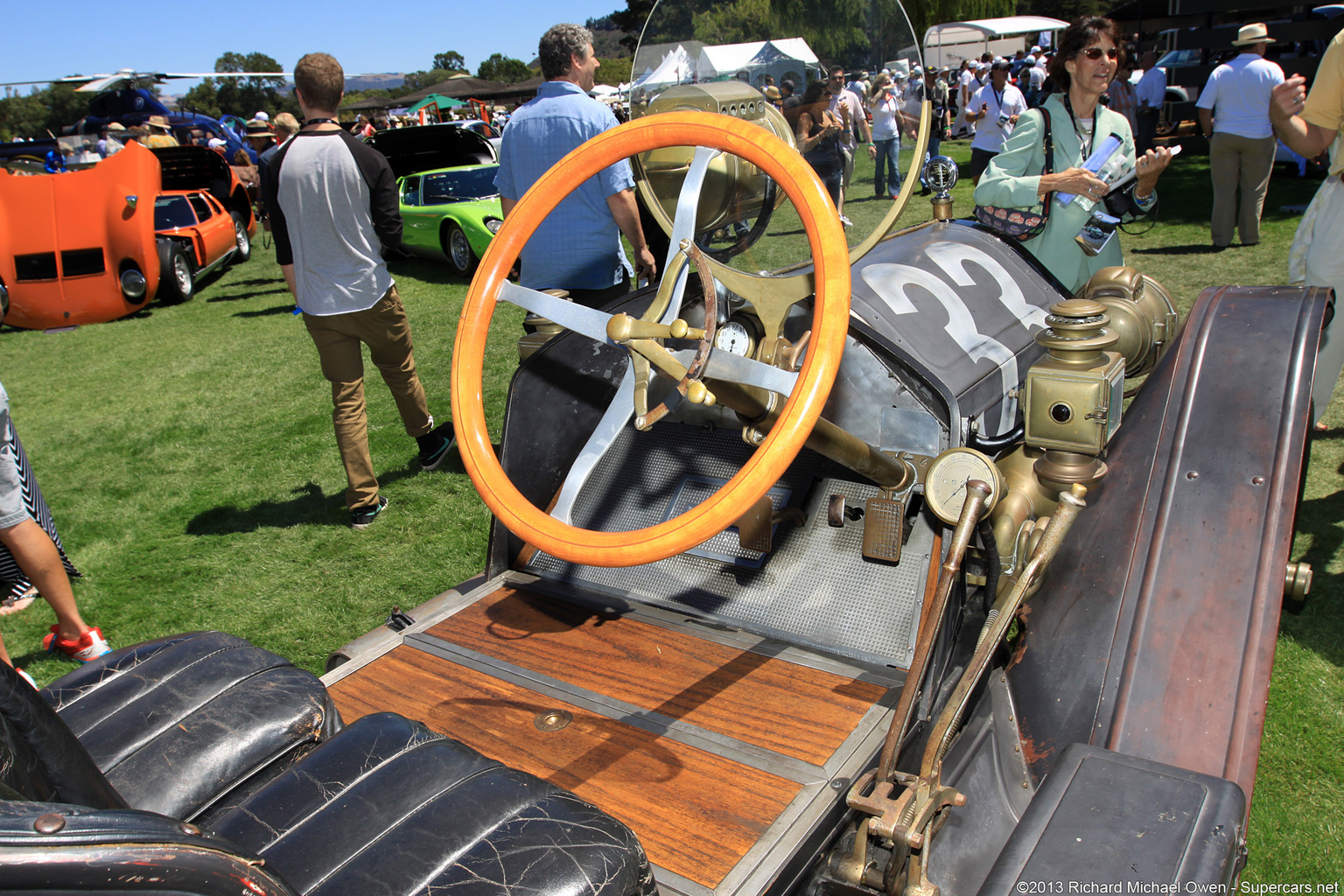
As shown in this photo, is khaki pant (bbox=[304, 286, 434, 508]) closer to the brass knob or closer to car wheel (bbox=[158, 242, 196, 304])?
the brass knob

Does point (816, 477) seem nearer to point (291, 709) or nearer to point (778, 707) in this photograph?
point (778, 707)

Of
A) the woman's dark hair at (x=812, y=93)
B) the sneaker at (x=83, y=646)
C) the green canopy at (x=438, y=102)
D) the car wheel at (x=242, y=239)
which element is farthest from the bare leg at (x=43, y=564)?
the green canopy at (x=438, y=102)

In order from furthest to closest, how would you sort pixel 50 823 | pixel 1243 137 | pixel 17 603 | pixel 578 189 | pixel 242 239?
pixel 242 239, pixel 1243 137, pixel 17 603, pixel 578 189, pixel 50 823

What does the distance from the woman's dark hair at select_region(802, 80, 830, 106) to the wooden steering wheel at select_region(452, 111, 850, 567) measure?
78cm

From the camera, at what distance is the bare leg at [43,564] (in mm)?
2965

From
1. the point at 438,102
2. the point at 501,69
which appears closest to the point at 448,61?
the point at 501,69

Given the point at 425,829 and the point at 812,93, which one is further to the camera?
the point at 812,93

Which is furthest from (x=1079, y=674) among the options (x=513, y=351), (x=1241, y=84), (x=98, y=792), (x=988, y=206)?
(x=1241, y=84)

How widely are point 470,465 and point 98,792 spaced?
2.46 feet

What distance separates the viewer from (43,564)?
301cm

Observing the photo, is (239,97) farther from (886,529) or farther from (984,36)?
(886,529)

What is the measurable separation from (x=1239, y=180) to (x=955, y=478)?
7.00 metres

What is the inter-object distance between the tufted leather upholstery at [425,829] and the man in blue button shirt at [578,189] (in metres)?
2.29

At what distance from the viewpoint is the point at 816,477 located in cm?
246
